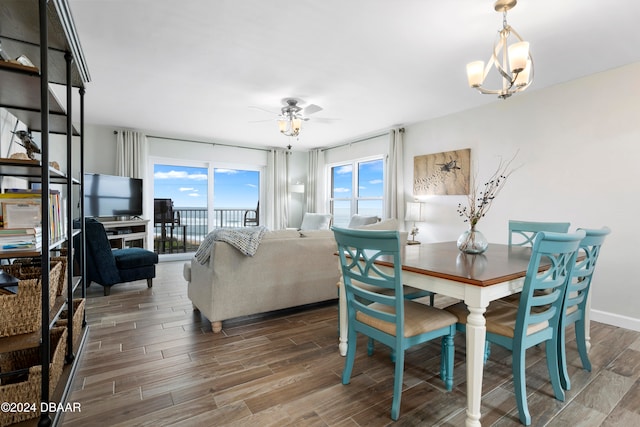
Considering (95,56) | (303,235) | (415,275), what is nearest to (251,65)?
(95,56)

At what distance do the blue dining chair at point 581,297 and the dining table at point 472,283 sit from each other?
29cm

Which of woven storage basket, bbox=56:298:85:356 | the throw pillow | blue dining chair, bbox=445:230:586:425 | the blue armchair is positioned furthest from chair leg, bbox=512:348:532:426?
the throw pillow

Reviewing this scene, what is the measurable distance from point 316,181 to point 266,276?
460cm

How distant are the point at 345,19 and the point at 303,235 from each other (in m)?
1.84

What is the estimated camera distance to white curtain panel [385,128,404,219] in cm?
508

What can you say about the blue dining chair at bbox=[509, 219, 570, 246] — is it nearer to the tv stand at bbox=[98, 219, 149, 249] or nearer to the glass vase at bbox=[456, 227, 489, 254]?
the glass vase at bbox=[456, 227, 489, 254]

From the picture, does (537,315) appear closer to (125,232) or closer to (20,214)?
(20,214)

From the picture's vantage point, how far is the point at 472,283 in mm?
1369

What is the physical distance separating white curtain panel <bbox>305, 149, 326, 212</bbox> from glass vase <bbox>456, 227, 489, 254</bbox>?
5024 millimetres

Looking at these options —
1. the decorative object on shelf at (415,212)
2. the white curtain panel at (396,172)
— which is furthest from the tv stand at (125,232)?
the decorative object on shelf at (415,212)

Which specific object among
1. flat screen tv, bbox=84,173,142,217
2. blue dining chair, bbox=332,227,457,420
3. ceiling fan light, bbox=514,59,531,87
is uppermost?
ceiling fan light, bbox=514,59,531,87

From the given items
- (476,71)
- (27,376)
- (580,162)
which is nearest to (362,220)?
(580,162)

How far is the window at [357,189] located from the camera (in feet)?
19.5

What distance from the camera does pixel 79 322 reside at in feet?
7.28
